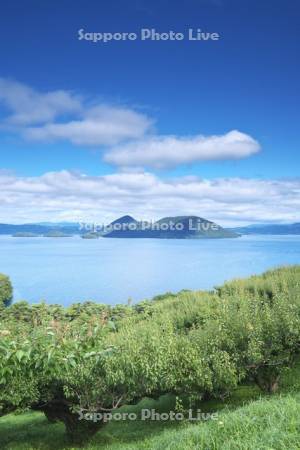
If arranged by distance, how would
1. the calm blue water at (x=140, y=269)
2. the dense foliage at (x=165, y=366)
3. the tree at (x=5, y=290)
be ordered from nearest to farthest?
the dense foliage at (x=165, y=366) < the tree at (x=5, y=290) < the calm blue water at (x=140, y=269)

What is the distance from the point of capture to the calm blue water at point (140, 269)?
80119 mm

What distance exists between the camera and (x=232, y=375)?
15.5m

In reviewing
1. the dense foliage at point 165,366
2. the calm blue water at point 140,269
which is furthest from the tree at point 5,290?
the dense foliage at point 165,366

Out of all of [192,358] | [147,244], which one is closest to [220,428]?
[192,358]

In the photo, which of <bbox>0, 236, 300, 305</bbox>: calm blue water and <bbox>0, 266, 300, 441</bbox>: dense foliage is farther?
<bbox>0, 236, 300, 305</bbox>: calm blue water

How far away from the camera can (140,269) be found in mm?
119562

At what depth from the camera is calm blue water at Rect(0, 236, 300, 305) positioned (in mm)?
80119

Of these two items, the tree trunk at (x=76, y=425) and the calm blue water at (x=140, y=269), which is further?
the calm blue water at (x=140, y=269)

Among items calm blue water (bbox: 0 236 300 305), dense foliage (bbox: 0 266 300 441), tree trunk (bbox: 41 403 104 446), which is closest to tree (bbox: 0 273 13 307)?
calm blue water (bbox: 0 236 300 305)

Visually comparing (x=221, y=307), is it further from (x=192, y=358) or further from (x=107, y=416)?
(x=107, y=416)

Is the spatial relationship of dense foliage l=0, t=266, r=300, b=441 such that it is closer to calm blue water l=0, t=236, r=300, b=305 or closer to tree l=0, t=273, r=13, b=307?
calm blue water l=0, t=236, r=300, b=305

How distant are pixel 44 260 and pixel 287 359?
152636 millimetres

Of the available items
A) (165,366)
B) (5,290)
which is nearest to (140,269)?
(5,290)

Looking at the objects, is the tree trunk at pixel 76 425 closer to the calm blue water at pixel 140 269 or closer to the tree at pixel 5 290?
the calm blue water at pixel 140 269
